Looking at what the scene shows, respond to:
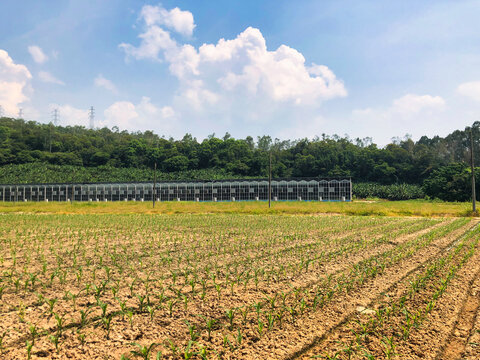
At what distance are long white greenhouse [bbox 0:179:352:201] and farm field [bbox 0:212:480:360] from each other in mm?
59648

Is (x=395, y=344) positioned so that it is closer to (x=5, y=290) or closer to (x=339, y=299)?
(x=339, y=299)

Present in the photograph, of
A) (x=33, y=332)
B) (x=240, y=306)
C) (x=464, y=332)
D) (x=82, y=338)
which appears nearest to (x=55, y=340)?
(x=82, y=338)

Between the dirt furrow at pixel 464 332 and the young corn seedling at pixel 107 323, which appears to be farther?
Answer: the young corn seedling at pixel 107 323

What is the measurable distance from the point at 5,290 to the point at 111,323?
372cm

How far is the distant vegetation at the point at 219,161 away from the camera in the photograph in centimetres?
10100

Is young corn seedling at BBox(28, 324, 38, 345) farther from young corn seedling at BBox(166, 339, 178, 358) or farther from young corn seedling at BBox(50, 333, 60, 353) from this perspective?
young corn seedling at BBox(166, 339, 178, 358)

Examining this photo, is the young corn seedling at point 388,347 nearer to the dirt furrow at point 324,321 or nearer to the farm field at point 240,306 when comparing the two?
the farm field at point 240,306

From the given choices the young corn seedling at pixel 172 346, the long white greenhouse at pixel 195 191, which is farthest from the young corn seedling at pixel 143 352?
the long white greenhouse at pixel 195 191

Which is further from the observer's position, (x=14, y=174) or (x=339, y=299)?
(x=14, y=174)

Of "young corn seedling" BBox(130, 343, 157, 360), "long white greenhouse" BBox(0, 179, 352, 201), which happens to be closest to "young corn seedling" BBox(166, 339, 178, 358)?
"young corn seedling" BBox(130, 343, 157, 360)

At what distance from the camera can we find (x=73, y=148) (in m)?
130

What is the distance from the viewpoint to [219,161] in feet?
396

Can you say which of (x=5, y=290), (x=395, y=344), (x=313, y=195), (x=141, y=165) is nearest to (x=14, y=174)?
(x=141, y=165)

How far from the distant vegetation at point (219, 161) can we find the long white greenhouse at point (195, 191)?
23274mm
